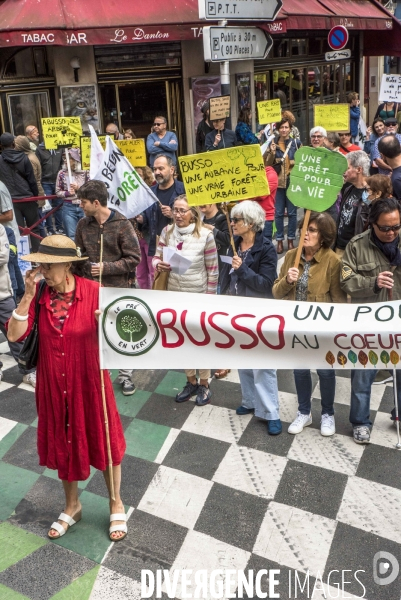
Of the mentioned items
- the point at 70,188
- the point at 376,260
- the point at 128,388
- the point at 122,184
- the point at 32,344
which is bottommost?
the point at 128,388

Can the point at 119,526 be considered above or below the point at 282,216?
below

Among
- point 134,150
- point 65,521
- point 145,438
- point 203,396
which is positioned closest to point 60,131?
point 134,150

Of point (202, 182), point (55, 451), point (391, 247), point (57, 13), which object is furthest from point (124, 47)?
point (55, 451)

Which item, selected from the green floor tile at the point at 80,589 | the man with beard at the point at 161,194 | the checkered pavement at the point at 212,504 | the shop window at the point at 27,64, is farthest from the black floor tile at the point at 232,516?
the shop window at the point at 27,64

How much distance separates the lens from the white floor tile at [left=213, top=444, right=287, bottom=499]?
13.3 feet

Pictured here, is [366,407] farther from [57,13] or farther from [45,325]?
[57,13]

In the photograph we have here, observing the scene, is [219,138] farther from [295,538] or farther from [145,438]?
[295,538]

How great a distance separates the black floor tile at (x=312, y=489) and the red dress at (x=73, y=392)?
1.17m

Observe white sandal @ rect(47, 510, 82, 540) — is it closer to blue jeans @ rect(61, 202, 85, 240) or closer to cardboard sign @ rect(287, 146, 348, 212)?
cardboard sign @ rect(287, 146, 348, 212)

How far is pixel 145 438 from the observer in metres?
4.67

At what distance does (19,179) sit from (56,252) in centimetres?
592

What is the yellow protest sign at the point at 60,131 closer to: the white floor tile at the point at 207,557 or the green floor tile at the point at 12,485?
the green floor tile at the point at 12,485

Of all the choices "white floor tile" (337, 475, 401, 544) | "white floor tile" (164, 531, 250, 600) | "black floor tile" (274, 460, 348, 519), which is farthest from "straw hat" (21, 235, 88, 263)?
"white floor tile" (337, 475, 401, 544)

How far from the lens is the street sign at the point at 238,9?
7.08 m
